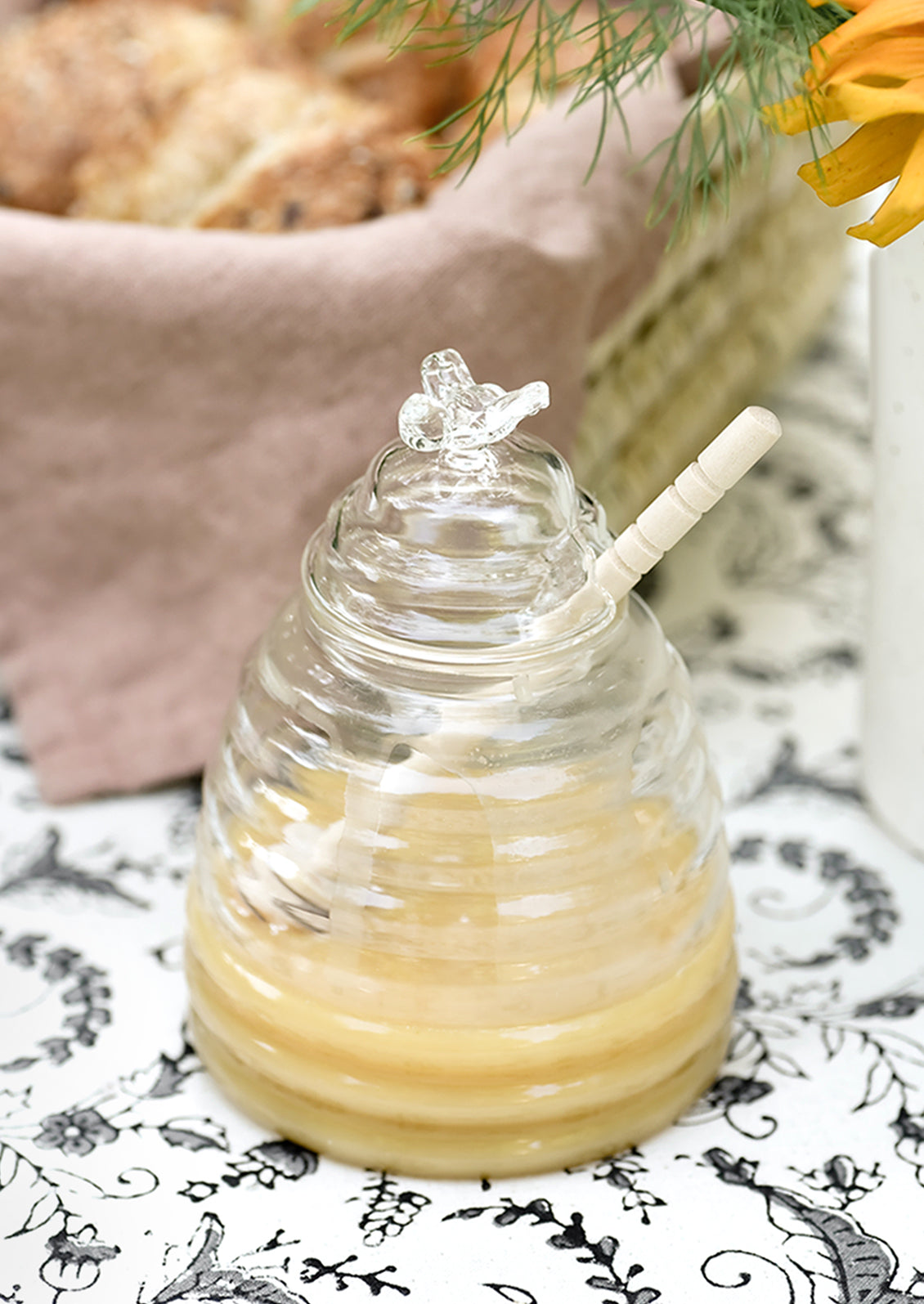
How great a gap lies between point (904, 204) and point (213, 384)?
0.29 m

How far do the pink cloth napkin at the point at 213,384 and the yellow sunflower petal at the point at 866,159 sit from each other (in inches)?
7.3

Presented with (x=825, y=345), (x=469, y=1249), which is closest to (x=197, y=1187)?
(x=469, y=1249)

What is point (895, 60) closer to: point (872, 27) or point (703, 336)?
point (872, 27)

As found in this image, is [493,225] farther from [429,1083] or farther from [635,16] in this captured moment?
[429,1083]

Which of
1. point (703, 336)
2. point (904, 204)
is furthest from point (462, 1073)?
point (703, 336)

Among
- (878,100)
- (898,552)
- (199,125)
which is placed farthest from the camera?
(199,125)

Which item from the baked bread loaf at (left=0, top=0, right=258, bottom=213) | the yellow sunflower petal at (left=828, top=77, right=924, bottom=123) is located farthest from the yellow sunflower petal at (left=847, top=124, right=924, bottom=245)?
the baked bread loaf at (left=0, top=0, right=258, bottom=213)

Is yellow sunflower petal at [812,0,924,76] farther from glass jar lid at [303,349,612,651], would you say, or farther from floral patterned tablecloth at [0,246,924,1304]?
floral patterned tablecloth at [0,246,924,1304]

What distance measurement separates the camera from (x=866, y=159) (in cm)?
35

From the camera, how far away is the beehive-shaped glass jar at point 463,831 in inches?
14.2

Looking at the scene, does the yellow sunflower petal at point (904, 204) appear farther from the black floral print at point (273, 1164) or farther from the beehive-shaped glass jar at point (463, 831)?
the black floral print at point (273, 1164)

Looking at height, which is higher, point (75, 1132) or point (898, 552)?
point (898, 552)

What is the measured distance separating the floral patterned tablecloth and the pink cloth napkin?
5 centimetres

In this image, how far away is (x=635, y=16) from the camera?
63 cm
